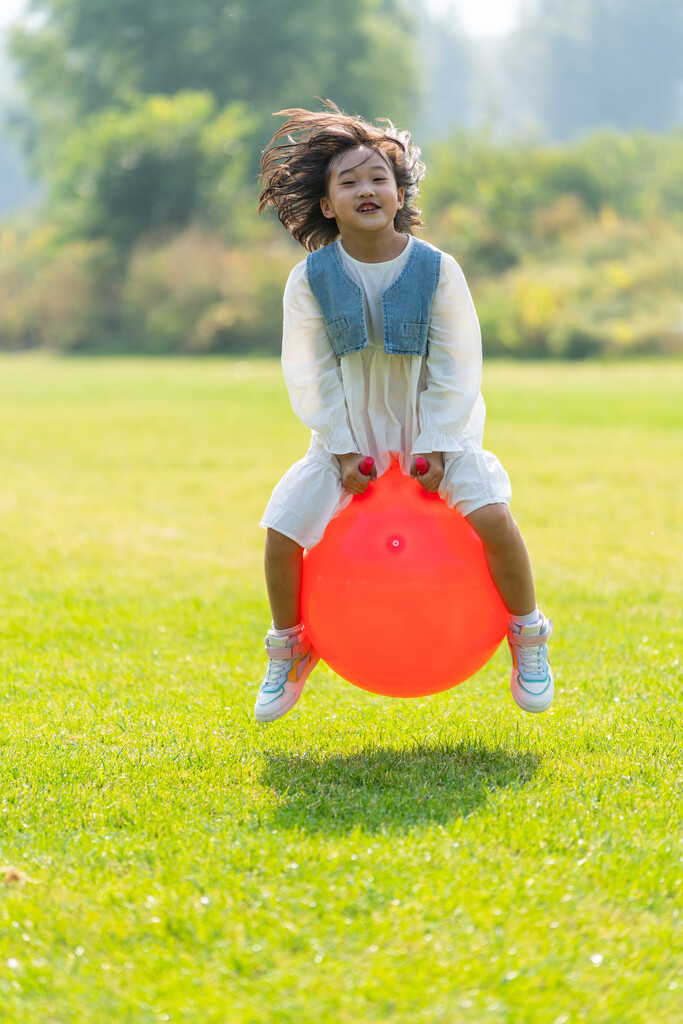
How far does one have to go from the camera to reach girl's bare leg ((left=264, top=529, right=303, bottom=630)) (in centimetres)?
344

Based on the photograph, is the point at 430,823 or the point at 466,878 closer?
the point at 466,878

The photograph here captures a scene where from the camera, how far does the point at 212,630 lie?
196 inches

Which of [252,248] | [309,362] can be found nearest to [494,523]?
[309,362]

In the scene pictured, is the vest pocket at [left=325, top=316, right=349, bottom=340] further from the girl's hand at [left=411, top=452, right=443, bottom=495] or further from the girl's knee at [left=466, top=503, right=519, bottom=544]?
the girl's knee at [left=466, top=503, right=519, bottom=544]

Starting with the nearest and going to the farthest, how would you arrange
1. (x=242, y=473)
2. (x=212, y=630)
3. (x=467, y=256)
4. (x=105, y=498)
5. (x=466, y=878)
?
(x=466, y=878) → (x=212, y=630) → (x=105, y=498) → (x=242, y=473) → (x=467, y=256)

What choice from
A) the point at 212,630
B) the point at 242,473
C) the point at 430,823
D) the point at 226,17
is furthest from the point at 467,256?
the point at 430,823

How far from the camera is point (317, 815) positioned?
2988 millimetres

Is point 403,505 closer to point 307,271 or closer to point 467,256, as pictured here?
point 307,271

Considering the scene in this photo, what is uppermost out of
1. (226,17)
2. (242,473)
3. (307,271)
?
(226,17)

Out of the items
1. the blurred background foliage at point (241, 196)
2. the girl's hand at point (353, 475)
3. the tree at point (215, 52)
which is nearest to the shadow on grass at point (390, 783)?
the girl's hand at point (353, 475)

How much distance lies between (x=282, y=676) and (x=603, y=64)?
8444cm

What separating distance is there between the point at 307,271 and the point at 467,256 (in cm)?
2420

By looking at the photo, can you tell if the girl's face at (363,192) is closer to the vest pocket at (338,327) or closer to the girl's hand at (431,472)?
the vest pocket at (338,327)

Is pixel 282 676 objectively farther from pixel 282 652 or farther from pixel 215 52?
pixel 215 52
